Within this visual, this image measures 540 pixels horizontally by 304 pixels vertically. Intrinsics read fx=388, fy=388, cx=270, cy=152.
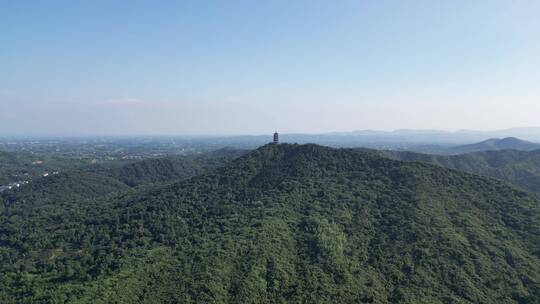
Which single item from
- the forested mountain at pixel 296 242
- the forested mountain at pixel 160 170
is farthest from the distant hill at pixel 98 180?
the forested mountain at pixel 296 242

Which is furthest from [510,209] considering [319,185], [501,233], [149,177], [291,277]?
[149,177]

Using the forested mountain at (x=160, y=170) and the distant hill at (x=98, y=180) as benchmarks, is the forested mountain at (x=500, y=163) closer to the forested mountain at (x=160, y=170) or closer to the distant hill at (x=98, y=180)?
the forested mountain at (x=160, y=170)

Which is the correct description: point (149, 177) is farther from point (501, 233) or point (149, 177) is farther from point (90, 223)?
point (501, 233)

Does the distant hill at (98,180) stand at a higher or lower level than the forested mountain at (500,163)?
lower

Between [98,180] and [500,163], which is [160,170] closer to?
[98,180]

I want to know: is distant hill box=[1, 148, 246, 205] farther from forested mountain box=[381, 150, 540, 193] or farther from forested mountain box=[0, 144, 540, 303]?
forested mountain box=[381, 150, 540, 193]
